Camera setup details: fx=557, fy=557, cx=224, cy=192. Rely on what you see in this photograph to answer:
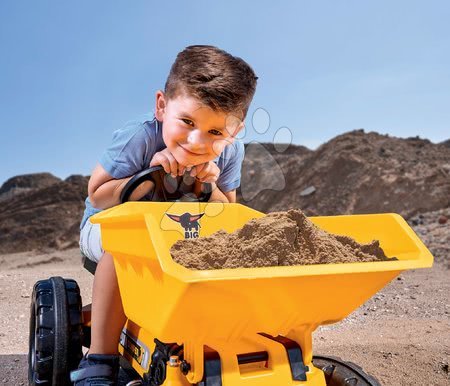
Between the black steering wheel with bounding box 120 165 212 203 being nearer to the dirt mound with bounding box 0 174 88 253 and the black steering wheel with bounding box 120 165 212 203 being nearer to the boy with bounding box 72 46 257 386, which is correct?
the boy with bounding box 72 46 257 386

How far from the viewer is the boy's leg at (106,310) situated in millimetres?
2098

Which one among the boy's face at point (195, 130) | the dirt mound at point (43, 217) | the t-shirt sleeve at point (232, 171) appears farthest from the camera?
the dirt mound at point (43, 217)

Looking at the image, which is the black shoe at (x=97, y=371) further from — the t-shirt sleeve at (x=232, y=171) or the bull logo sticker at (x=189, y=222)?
the t-shirt sleeve at (x=232, y=171)

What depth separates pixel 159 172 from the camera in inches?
85.0

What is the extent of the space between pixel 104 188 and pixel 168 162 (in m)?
0.34

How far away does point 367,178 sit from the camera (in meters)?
12.3

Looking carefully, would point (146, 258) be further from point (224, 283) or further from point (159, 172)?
point (159, 172)

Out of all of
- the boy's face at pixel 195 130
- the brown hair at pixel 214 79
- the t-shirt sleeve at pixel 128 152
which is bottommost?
the t-shirt sleeve at pixel 128 152

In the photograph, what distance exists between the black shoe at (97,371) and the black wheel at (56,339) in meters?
0.27

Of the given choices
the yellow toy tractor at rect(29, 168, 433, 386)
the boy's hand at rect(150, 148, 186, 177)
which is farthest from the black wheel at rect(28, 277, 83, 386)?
the boy's hand at rect(150, 148, 186, 177)

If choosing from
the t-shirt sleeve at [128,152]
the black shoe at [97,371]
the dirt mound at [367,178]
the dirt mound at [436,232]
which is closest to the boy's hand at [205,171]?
the t-shirt sleeve at [128,152]

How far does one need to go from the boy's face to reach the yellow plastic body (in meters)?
0.24

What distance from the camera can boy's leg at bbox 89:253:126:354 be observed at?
6.88ft

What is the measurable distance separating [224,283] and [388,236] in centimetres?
81
